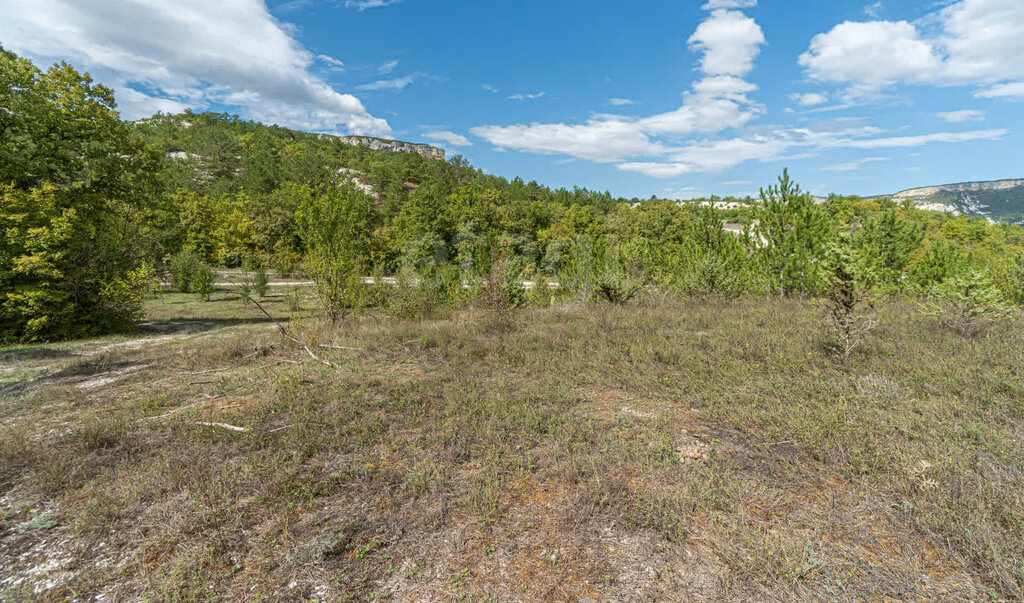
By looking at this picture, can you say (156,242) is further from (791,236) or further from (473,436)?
(791,236)

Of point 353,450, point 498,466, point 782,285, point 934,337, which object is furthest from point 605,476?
point 782,285

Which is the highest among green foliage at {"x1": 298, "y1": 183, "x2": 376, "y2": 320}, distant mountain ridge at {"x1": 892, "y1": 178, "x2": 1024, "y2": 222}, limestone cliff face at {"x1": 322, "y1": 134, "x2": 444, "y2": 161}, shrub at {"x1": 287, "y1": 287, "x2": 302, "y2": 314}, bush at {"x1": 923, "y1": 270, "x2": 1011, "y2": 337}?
limestone cliff face at {"x1": 322, "y1": 134, "x2": 444, "y2": 161}

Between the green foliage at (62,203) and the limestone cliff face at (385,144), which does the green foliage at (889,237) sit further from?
the limestone cliff face at (385,144)

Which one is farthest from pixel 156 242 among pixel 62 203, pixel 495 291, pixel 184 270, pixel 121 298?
pixel 495 291

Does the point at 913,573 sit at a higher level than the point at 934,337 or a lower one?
lower

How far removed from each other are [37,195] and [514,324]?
51.2 ft

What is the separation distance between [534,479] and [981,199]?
900ft

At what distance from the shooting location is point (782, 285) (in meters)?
16.6

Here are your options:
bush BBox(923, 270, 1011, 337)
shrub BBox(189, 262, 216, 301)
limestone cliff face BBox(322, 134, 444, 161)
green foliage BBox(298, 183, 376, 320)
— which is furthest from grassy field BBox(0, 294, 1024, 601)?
limestone cliff face BBox(322, 134, 444, 161)

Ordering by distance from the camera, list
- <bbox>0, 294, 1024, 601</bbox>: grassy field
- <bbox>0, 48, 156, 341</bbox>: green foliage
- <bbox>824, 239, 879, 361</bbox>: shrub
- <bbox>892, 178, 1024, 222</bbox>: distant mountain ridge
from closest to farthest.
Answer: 1. <bbox>0, 294, 1024, 601</bbox>: grassy field
2. <bbox>824, 239, 879, 361</bbox>: shrub
3. <bbox>0, 48, 156, 341</bbox>: green foliage
4. <bbox>892, 178, 1024, 222</bbox>: distant mountain ridge

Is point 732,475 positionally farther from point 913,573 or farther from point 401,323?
point 401,323

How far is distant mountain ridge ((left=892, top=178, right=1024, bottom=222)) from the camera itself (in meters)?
153

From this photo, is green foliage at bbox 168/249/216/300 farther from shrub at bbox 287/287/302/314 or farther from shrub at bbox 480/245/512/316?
shrub at bbox 480/245/512/316

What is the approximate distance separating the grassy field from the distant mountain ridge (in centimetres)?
20224
